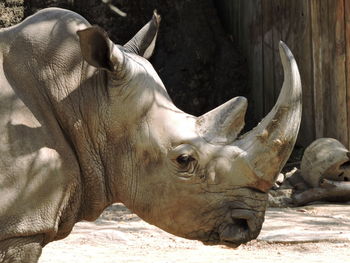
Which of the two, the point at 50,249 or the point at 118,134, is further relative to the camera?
the point at 50,249

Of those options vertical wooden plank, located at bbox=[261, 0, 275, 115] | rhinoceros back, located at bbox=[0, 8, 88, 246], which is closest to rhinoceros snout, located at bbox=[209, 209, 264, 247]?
rhinoceros back, located at bbox=[0, 8, 88, 246]

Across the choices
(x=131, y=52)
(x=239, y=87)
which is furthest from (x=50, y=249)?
(x=239, y=87)

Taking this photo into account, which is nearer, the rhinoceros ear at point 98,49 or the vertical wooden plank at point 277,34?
the rhinoceros ear at point 98,49

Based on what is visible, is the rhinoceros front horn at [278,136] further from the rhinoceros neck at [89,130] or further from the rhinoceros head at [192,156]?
the rhinoceros neck at [89,130]

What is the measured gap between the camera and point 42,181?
4336 mm

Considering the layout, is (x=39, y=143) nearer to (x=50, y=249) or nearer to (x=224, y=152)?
(x=224, y=152)

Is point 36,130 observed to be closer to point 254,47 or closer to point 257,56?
point 257,56

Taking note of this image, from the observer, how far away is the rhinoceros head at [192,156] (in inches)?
182

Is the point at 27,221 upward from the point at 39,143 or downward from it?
downward

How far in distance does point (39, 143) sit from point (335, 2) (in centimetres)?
782

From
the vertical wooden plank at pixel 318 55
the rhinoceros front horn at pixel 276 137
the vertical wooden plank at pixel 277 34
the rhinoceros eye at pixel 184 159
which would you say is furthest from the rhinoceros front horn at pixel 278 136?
the vertical wooden plank at pixel 277 34

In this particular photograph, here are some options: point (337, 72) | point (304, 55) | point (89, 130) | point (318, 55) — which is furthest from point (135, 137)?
point (304, 55)

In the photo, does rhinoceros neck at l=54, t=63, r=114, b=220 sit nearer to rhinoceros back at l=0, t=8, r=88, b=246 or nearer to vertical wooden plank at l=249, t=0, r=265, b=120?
rhinoceros back at l=0, t=8, r=88, b=246

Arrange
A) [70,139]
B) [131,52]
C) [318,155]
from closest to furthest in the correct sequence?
1. [70,139]
2. [131,52]
3. [318,155]
